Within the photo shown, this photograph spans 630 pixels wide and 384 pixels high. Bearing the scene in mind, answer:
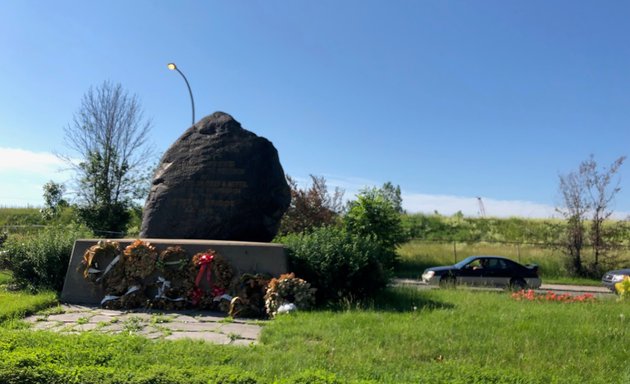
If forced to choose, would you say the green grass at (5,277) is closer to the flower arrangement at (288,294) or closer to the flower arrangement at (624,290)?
the flower arrangement at (288,294)

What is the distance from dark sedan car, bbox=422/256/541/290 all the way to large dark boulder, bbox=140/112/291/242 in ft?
29.0

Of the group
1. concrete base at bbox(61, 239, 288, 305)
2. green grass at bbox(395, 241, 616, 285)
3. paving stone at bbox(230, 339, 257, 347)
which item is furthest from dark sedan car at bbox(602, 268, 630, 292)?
paving stone at bbox(230, 339, 257, 347)

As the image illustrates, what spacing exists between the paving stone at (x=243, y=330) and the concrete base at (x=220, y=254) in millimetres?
1635

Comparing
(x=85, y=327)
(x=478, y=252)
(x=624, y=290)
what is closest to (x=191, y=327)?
(x=85, y=327)

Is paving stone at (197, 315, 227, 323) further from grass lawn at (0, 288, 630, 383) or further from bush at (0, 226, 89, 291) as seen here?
bush at (0, 226, 89, 291)

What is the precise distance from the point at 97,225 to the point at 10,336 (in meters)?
20.2

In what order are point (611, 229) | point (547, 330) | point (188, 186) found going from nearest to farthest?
point (547, 330) → point (188, 186) → point (611, 229)

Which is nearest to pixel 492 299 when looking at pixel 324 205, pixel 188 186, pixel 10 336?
pixel 188 186

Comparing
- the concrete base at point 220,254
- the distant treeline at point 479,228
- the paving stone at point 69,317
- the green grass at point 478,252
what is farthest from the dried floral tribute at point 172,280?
the distant treeline at point 479,228

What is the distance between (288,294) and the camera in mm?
8414

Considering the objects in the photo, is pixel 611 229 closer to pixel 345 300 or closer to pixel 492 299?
pixel 492 299

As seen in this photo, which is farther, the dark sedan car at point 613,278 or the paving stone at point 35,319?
the dark sedan car at point 613,278

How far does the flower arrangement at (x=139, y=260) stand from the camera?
9.48 m

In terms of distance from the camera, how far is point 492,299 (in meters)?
9.20
